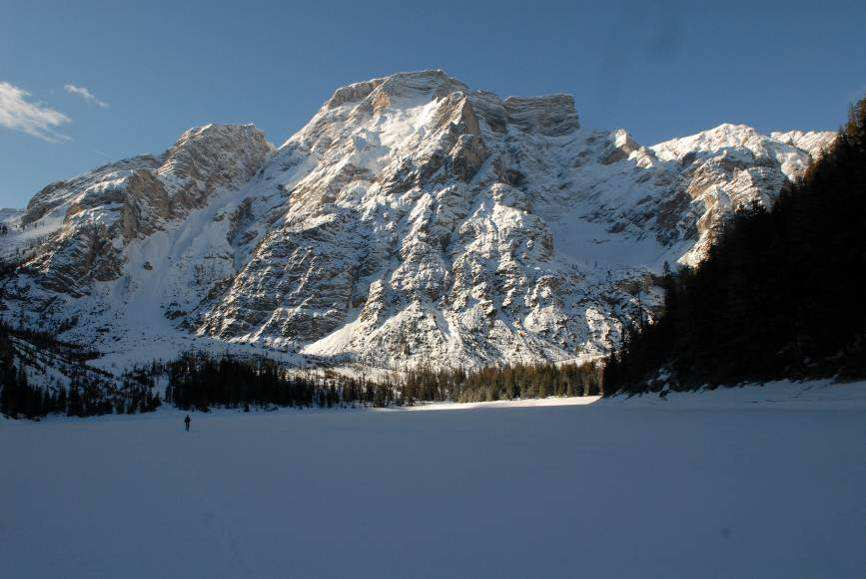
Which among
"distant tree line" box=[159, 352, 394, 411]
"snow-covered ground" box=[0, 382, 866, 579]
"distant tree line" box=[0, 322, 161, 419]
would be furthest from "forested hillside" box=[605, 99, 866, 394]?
"distant tree line" box=[159, 352, 394, 411]

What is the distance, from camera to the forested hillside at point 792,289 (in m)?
30.8

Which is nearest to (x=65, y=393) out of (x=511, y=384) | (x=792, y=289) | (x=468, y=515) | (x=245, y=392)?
(x=245, y=392)

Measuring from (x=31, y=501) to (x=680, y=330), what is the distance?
58.3 m

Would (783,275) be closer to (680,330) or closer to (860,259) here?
(860,259)

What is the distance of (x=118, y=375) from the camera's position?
16112cm

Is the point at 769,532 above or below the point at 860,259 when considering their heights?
below

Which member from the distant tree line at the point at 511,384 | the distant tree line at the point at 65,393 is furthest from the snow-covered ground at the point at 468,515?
the distant tree line at the point at 511,384

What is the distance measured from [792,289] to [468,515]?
121 ft

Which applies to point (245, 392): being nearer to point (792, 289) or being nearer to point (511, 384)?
point (511, 384)

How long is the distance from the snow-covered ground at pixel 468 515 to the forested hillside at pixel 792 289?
18.8 metres

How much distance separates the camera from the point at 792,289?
35.7m

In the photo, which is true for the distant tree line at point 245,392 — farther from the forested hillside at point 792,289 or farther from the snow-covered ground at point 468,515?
the snow-covered ground at point 468,515

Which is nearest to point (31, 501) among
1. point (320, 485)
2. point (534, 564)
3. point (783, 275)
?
point (320, 485)

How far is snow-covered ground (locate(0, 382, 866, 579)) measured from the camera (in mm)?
6301
